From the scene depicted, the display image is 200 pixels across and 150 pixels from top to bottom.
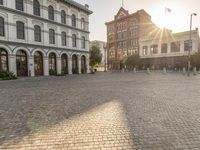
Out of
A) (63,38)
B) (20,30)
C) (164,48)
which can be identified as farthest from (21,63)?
(164,48)

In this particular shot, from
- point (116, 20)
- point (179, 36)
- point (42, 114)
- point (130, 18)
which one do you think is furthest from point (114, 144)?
point (116, 20)

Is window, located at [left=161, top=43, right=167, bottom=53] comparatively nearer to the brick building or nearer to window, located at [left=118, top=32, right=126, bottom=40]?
the brick building

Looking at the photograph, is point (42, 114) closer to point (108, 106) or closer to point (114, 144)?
point (108, 106)

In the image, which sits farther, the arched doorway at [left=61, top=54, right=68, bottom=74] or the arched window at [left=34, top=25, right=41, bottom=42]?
the arched doorway at [left=61, top=54, right=68, bottom=74]

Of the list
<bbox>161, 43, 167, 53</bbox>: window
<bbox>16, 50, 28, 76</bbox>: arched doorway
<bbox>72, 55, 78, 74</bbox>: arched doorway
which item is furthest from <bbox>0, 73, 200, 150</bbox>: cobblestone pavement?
<bbox>161, 43, 167, 53</bbox>: window

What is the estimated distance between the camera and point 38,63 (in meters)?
27.3

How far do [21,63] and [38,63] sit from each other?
9.50 ft

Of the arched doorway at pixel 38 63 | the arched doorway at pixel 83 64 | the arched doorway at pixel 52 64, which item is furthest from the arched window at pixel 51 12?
the arched doorway at pixel 83 64

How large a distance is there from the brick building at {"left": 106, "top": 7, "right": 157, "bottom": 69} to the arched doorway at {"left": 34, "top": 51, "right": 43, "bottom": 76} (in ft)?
126

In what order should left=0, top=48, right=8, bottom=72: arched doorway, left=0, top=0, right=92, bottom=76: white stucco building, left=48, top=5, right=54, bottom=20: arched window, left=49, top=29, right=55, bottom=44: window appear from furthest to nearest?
1. left=49, top=29, right=55, bottom=44: window
2. left=48, top=5, right=54, bottom=20: arched window
3. left=0, top=0, right=92, bottom=76: white stucco building
4. left=0, top=48, right=8, bottom=72: arched doorway

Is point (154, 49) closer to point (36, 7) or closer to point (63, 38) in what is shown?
point (63, 38)

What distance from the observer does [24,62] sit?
83.0 feet

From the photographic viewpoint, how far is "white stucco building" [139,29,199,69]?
46281mm

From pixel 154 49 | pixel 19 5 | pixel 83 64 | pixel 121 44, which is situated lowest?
pixel 83 64
